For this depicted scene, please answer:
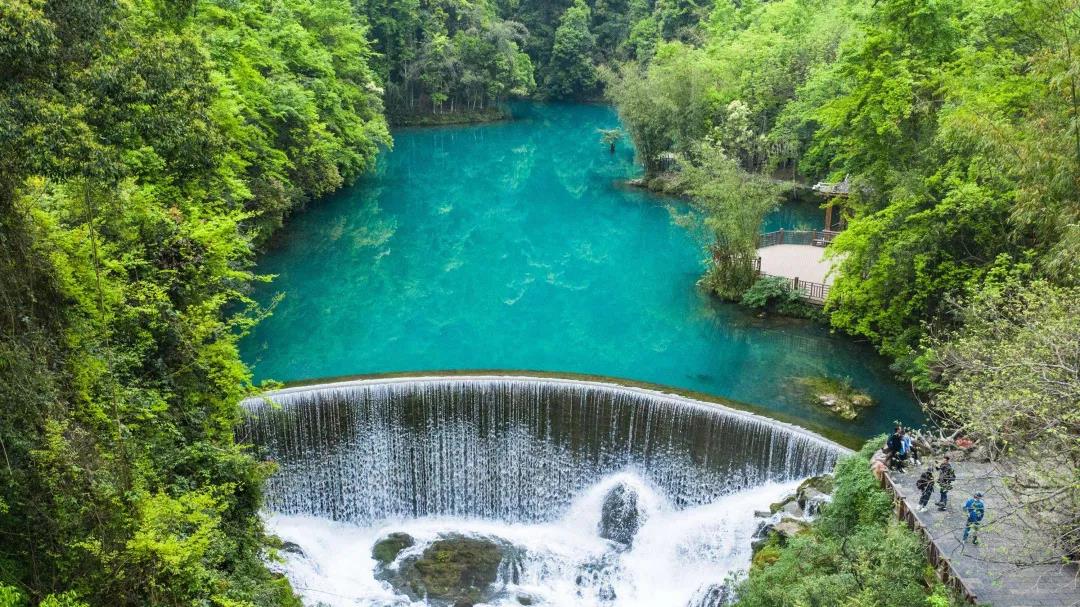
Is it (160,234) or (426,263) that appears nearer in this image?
(160,234)

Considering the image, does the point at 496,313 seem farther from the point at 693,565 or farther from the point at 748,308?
the point at 693,565

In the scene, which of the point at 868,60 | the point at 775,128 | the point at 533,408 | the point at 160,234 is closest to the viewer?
the point at 160,234

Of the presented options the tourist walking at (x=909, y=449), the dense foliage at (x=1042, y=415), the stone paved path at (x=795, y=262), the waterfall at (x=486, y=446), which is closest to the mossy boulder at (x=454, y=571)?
the waterfall at (x=486, y=446)

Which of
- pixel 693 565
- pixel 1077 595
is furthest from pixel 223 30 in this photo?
pixel 1077 595

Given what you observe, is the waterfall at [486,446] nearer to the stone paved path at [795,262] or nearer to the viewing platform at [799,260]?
the viewing platform at [799,260]

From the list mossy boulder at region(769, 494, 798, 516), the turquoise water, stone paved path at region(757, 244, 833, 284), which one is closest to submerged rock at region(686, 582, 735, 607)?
mossy boulder at region(769, 494, 798, 516)

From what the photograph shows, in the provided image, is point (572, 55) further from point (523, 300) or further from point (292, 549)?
point (292, 549)

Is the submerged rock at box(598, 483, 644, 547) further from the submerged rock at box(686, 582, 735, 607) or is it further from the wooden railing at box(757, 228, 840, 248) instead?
the wooden railing at box(757, 228, 840, 248)
